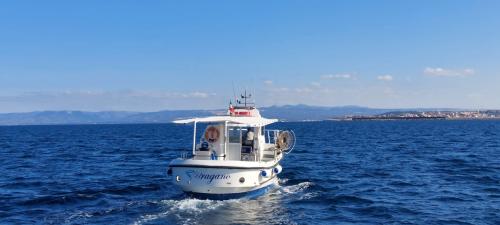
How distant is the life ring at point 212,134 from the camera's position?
2495 centimetres

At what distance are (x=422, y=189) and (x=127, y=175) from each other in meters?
19.8

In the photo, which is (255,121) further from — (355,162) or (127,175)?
(355,162)

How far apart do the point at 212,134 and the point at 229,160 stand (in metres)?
2.16

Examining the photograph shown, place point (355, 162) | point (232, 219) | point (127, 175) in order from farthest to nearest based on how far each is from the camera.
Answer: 1. point (355, 162)
2. point (127, 175)
3. point (232, 219)

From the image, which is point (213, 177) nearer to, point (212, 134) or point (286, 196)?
A: point (212, 134)

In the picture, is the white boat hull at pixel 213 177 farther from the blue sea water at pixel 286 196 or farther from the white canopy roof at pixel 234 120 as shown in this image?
the white canopy roof at pixel 234 120

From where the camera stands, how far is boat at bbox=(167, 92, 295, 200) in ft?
72.1

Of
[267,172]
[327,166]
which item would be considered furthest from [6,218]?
[327,166]

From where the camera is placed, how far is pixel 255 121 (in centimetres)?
2562

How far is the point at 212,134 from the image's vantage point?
2500 centimetres

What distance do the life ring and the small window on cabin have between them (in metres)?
0.89

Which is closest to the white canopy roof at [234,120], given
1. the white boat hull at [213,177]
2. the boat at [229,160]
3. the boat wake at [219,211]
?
the boat at [229,160]

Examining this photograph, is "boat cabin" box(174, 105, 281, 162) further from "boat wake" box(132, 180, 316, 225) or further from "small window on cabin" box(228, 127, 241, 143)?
"boat wake" box(132, 180, 316, 225)

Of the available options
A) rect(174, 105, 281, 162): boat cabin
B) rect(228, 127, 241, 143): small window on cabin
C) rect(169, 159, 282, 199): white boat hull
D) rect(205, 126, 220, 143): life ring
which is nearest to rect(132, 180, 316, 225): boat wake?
rect(169, 159, 282, 199): white boat hull
